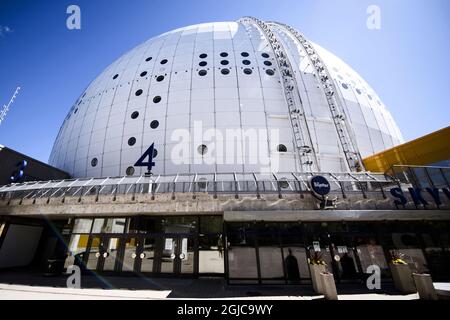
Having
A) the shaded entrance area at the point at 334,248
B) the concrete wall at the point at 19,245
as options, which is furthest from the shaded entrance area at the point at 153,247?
the concrete wall at the point at 19,245

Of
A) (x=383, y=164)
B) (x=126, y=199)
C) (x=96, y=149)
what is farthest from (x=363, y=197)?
(x=96, y=149)

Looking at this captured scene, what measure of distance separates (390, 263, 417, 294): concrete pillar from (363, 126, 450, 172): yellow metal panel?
8680 millimetres

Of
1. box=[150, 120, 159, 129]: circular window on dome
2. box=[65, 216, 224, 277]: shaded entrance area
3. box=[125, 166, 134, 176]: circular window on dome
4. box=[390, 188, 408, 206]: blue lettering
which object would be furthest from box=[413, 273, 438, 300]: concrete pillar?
box=[150, 120, 159, 129]: circular window on dome

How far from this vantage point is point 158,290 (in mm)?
9836

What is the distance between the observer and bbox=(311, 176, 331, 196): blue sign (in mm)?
11320

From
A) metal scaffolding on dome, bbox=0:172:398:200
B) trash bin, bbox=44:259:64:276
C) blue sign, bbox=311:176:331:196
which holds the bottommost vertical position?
trash bin, bbox=44:259:64:276

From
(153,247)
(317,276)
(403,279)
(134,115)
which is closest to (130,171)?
(134,115)

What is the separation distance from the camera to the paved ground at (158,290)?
866cm

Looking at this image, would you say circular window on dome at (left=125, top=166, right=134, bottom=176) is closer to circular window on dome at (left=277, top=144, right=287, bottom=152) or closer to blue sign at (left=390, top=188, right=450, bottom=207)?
circular window on dome at (left=277, top=144, right=287, bottom=152)

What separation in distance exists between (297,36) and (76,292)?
32.6 m

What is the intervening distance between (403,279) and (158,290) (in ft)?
37.4

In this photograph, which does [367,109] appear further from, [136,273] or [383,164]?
[136,273]

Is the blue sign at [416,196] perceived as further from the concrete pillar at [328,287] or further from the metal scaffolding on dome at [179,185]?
the concrete pillar at [328,287]

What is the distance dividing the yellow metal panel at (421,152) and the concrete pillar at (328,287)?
11785 mm
